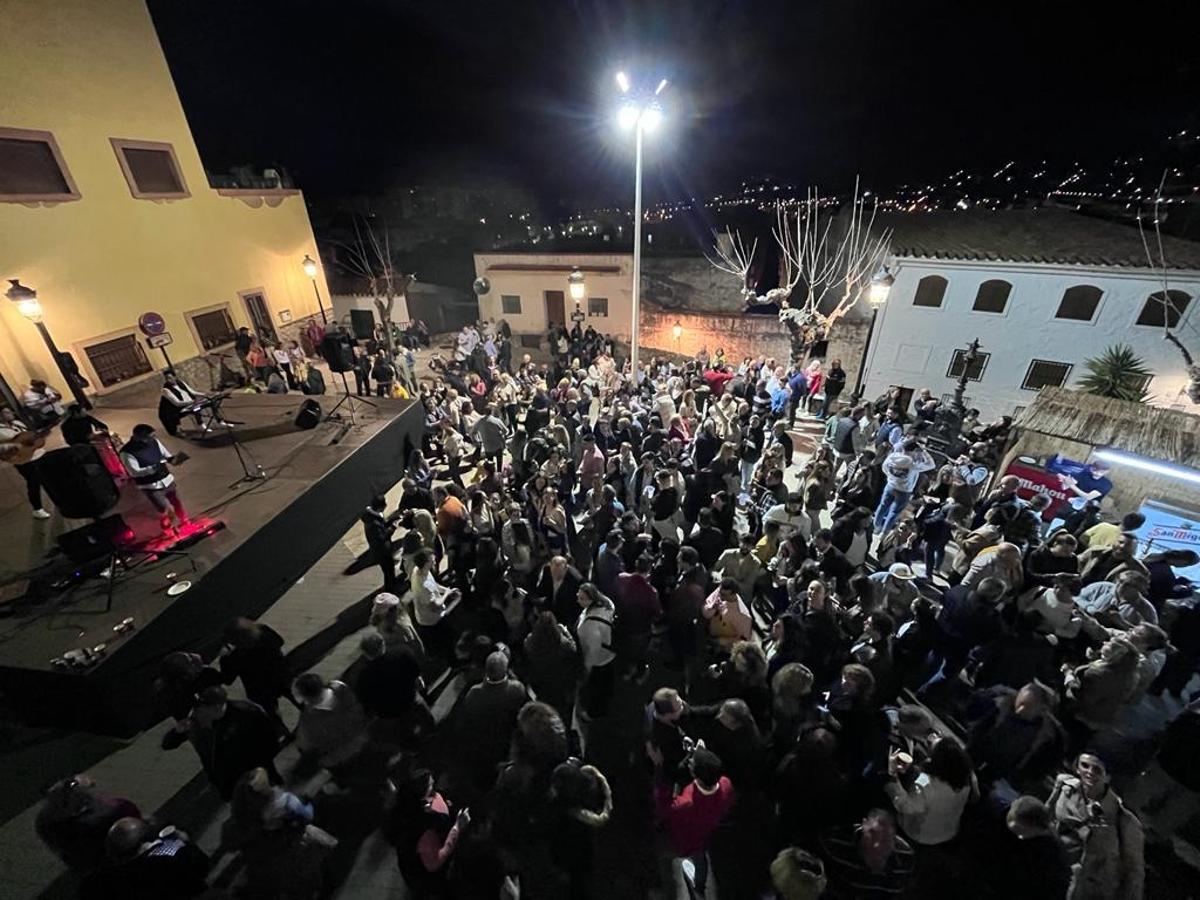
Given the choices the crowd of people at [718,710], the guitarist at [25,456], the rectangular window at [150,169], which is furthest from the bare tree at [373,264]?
the crowd of people at [718,710]

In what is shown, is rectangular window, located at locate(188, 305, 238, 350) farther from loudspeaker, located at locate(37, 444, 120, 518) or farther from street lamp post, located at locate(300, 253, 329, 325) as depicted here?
loudspeaker, located at locate(37, 444, 120, 518)

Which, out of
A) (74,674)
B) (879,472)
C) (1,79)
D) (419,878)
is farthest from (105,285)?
(879,472)

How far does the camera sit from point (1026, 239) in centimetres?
1499

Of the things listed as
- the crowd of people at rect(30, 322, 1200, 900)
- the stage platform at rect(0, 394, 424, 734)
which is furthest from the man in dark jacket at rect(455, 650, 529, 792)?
the stage platform at rect(0, 394, 424, 734)

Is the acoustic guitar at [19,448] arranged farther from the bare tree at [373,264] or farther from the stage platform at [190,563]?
the bare tree at [373,264]

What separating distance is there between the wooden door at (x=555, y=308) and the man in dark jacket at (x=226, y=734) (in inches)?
745

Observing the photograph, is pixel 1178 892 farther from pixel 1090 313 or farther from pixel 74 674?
pixel 1090 313

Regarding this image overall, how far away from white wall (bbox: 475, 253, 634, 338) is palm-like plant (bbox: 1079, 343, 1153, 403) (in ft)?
48.0

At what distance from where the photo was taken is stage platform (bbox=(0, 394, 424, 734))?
4.75 meters

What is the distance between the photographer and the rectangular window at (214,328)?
1501 cm

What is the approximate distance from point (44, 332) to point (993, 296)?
23.5 meters

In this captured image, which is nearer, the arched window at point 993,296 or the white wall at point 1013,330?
the white wall at point 1013,330

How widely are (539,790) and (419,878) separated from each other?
3.05ft

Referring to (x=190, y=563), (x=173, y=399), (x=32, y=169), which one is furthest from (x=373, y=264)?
(x=190, y=563)
